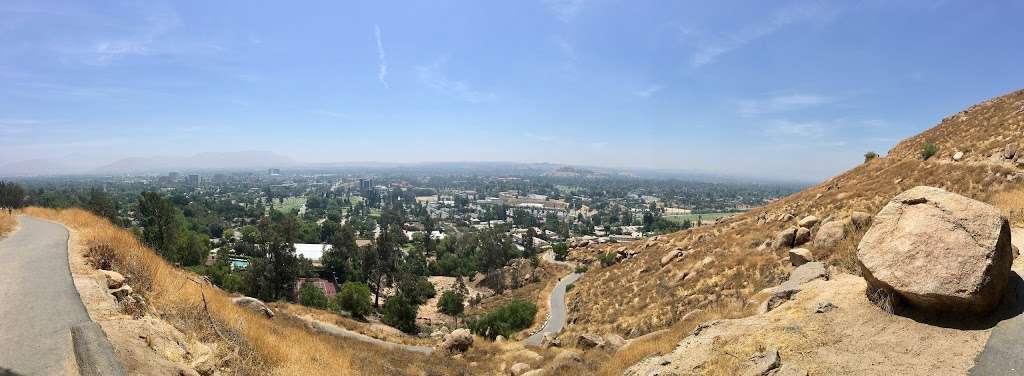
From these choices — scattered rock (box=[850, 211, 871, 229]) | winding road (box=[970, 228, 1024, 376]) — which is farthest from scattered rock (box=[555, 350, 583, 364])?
scattered rock (box=[850, 211, 871, 229])

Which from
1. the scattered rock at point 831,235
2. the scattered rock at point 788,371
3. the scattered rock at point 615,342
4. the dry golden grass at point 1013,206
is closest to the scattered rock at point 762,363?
the scattered rock at point 788,371

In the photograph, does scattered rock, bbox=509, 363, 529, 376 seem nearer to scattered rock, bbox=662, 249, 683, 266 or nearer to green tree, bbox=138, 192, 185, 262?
scattered rock, bbox=662, 249, 683, 266

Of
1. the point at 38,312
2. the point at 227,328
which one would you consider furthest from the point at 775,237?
the point at 38,312

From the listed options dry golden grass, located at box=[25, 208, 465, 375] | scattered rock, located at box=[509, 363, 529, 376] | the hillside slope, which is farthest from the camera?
the hillside slope

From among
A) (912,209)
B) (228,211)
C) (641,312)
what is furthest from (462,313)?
(228,211)

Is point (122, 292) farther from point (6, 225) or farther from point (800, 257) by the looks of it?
point (800, 257)

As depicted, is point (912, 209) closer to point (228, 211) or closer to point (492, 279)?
point (492, 279)

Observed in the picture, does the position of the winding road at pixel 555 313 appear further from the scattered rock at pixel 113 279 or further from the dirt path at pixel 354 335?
the scattered rock at pixel 113 279
